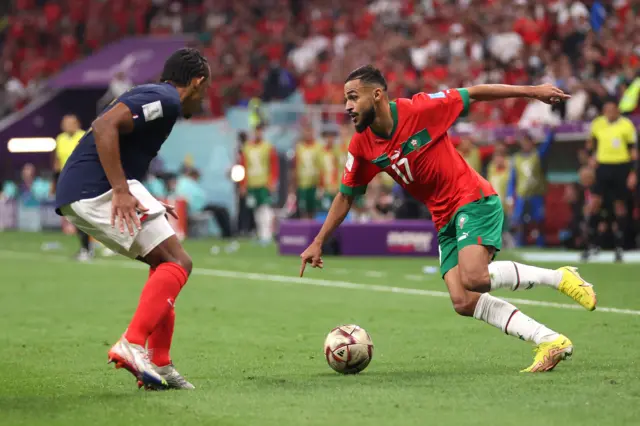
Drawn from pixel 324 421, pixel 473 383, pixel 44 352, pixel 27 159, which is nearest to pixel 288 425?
pixel 324 421

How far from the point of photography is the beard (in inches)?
291

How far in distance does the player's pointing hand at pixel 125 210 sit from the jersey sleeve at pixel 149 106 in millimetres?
410

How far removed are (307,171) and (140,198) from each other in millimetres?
18209

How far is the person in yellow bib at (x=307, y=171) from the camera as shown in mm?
24688

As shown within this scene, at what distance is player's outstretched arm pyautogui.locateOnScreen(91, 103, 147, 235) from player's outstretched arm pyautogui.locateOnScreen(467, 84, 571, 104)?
2341mm

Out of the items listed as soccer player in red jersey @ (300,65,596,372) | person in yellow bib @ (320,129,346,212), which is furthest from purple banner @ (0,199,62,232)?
soccer player in red jersey @ (300,65,596,372)

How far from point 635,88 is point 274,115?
35.0 ft

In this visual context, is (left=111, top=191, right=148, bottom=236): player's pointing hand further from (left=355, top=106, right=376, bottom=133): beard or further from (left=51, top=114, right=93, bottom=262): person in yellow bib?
(left=51, top=114, right=93, bottom=262): person in yellow bib

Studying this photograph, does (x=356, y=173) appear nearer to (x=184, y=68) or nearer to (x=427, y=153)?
(x=427, y=153)

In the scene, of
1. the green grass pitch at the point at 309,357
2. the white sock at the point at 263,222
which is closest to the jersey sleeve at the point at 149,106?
the green grass pitch at the point at 309,357

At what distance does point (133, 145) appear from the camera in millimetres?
6707

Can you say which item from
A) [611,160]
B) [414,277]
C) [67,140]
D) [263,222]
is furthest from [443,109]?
[263,222]

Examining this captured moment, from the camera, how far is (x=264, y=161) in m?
24.8

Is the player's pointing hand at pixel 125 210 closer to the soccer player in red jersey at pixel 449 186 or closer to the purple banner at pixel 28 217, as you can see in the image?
the soccer player in red jersey at pixel 449 186
